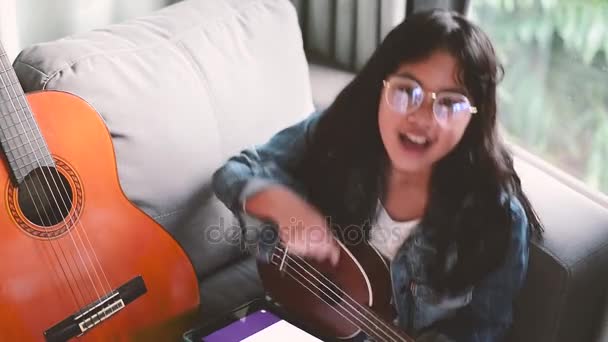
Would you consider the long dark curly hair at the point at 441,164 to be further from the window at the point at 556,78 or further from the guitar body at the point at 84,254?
the window at the point at 556,78

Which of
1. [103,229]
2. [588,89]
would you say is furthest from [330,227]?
[588,89]

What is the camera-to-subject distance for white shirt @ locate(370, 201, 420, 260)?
1.08 m

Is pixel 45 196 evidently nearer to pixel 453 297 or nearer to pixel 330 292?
pixel 330 292

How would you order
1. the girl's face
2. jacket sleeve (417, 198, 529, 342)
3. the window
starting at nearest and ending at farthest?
the girl's face, jacket sleeve (417, 198, 529, 342), the window

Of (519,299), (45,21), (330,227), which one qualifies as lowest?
(519,299)

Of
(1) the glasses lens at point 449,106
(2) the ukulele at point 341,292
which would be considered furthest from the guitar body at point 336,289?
(1) the glasses lens at point 449,106

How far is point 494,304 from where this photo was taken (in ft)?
3.53

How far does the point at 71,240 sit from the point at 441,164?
54cm

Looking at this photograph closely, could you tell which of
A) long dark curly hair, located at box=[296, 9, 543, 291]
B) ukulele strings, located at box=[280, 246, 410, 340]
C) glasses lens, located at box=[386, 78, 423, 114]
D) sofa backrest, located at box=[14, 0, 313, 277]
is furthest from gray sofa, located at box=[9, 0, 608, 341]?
glasses lens, located at box=[386, 78, 423, 114]

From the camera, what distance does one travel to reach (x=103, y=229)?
1082mm

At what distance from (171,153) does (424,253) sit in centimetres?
43

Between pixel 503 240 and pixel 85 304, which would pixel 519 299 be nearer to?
pixel 503 240

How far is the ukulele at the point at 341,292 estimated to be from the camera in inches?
43.1

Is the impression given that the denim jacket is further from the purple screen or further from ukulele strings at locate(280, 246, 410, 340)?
the purple screen
